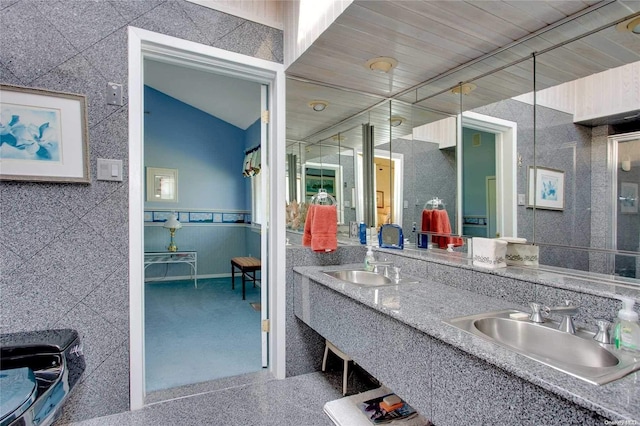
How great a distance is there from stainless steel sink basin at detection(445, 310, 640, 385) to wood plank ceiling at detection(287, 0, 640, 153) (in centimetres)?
114

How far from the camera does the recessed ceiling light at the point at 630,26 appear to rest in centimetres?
132

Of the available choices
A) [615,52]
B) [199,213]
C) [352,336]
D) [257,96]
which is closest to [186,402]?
[352,336]

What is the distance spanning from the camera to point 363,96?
8.40 ft

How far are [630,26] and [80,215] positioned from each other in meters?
2.67

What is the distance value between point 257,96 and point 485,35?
10.7ft

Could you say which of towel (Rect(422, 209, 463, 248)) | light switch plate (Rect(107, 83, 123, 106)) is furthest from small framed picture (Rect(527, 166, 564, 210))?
light switch plate (Rect(107, 83, 123, 106))

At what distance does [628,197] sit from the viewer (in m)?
1.31

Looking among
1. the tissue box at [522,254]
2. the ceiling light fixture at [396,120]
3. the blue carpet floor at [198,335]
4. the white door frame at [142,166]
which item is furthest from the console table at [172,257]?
the tissue box at [522,254]

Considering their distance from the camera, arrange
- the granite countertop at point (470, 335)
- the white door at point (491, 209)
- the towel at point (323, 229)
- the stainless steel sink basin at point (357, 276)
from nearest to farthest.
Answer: the granite countertop at point (470, 335), the white door at point (491, 209), the stainless steel sink basin at point (357, 276), the towel at point (323, 229)

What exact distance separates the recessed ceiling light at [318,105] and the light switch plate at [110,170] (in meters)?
1.43

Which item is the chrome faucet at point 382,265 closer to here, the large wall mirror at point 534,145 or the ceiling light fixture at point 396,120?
the large wall mirror at point 534,145

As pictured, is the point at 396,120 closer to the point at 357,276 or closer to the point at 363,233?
the point at 363,233

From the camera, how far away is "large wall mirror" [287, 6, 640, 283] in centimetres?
136

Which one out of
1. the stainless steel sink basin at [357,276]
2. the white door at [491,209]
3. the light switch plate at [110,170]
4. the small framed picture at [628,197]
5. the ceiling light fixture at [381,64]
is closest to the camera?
the small framed picture at [628,197]
